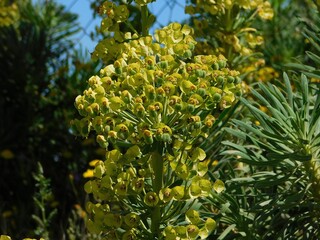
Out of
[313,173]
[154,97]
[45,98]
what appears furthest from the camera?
[45,98]

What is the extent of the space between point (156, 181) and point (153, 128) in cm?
13

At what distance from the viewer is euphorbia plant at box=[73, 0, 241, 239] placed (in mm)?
1340

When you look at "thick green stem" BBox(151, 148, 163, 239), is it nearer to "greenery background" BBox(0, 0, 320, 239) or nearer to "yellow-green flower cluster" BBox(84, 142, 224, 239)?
"yellow-green flower cluster" BBox(84, 142, 224, 239)

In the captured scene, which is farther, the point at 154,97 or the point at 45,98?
the point at 45,98

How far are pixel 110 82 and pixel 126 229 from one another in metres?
0.31

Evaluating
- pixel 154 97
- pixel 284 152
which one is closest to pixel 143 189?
pixel 154 97

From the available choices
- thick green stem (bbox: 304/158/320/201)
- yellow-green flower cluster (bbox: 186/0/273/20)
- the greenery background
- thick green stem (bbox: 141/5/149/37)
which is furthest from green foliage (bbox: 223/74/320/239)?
the greenery background

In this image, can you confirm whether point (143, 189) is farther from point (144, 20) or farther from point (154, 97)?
point (144, 20)

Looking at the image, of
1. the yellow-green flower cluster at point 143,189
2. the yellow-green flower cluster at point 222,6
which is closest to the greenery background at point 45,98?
the yellow-green flower cluster at point 222,6

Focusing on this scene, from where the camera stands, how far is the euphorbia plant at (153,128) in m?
1.34

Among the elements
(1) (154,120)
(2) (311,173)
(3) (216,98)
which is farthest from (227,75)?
(2) (311,173)

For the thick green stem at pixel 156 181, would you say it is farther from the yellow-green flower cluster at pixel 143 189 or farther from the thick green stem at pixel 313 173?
the thick green stem at pixel 313 173

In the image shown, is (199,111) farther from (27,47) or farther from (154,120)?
(27,47)

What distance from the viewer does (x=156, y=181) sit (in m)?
1.41
